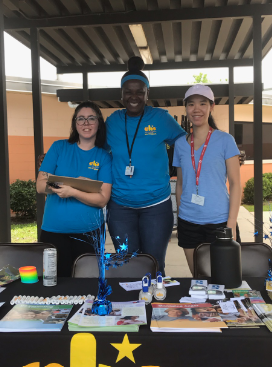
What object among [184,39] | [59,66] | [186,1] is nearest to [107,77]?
[59,66]

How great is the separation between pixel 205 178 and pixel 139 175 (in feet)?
1.49

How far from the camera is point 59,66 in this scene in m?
7.18

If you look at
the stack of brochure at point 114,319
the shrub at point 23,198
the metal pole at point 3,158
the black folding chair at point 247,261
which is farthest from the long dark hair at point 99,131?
the shrub at point 23,198

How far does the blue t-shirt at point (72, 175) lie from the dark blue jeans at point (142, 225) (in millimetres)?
171

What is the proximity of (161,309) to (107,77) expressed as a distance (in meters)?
15.5

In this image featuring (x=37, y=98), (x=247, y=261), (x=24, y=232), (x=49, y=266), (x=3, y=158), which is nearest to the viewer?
(x=49, y=266)

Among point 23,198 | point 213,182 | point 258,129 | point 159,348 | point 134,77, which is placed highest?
point 134,77

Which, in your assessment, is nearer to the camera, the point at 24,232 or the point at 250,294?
the point at 250,294

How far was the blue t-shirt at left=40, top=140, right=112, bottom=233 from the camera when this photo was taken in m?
2.36

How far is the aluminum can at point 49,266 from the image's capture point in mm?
1718

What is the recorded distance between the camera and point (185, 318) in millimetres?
1300

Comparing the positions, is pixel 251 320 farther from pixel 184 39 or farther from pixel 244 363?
pixel 184 39

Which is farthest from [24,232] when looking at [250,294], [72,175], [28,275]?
[250,294]

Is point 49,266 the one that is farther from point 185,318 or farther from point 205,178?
point 205,178
